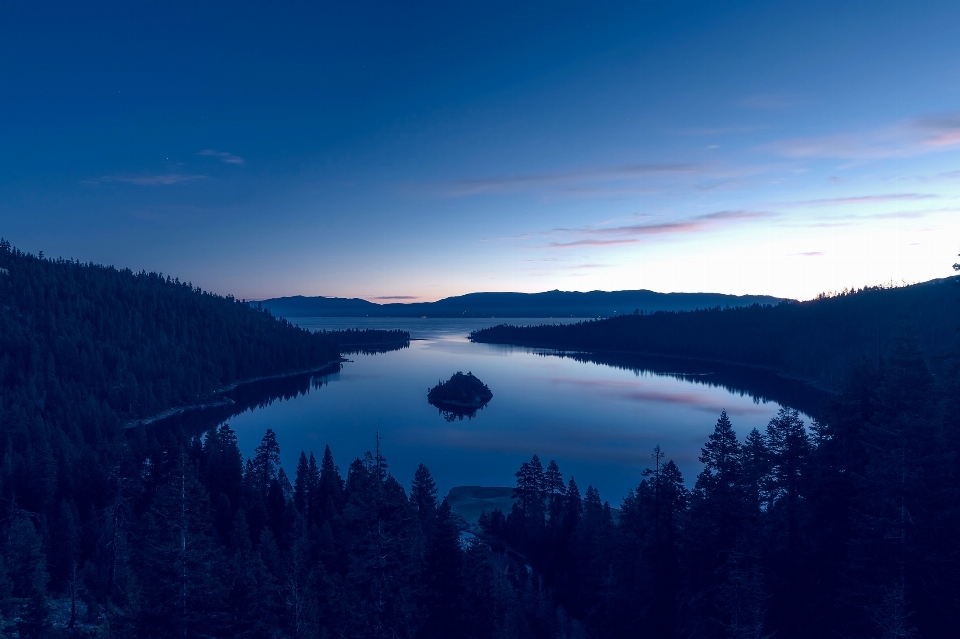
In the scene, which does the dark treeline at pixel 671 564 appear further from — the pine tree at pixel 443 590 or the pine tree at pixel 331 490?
the pine tree at pixel 331 490

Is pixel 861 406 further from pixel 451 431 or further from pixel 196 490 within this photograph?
pixel 451 431

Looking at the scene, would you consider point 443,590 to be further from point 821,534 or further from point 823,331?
point 823,331

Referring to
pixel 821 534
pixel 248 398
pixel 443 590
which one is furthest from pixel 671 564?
→ pixel 248 398

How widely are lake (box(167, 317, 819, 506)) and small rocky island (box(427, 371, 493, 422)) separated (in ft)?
7.26

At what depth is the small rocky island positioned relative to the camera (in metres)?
99.1

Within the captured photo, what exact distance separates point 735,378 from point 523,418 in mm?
76282

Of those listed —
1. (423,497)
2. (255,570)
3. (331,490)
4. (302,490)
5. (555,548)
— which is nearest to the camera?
Result: (255,570)

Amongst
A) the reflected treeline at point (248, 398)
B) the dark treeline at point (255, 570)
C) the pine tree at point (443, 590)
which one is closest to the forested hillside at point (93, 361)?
the dark treeline at point (255, 570)

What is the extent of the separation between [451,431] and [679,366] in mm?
109400

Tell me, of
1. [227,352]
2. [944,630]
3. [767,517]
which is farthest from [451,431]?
[227,352]

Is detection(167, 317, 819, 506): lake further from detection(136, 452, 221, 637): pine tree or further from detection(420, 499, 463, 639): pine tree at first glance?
detection(136, 452, 221, 637): pine tree

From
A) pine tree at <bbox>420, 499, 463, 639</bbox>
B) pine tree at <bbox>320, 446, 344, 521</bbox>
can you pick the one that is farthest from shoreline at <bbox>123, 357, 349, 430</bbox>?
pine tree at <bbox>420, 499, 463, 639</bbox>

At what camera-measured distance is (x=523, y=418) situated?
89938mm

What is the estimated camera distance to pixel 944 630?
44.7ft
